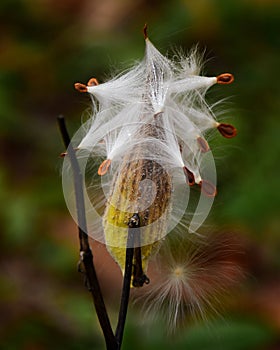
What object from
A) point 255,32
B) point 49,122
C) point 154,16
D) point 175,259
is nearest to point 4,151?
point 49,122

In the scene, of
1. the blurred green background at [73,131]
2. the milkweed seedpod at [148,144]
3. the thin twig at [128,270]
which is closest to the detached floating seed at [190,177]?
the milkweed seedpod at [148,144]

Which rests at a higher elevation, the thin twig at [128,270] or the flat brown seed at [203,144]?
the flat brown seed at [203,144]

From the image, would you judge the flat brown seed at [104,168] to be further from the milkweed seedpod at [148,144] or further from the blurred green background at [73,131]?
the blurred green background at [73,131]

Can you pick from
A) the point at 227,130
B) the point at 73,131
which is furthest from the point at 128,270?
the point at 73,131

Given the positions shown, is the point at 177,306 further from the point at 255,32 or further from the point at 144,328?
the point at 255,32

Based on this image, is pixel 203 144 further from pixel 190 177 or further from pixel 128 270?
pixel 128 270

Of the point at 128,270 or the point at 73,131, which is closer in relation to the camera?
the point at 128,270

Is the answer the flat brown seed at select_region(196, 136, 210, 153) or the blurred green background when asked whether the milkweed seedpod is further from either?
the blurred green background
